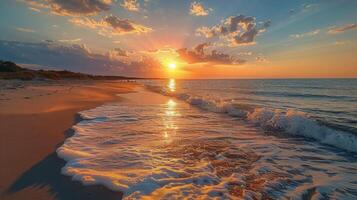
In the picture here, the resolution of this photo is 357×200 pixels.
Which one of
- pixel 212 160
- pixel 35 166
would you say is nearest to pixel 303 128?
pixel 212 160

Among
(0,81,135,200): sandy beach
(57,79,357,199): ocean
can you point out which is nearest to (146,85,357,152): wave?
(57,79,357,199): ocean

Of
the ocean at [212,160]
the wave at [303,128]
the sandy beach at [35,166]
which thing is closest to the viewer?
the sandy beach at [35,166]

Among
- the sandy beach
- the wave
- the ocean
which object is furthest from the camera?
the wave

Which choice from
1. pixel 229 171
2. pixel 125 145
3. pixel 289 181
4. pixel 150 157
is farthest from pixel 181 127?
pixel 289 181

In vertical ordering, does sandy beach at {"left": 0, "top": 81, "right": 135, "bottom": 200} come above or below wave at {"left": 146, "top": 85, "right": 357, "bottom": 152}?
above

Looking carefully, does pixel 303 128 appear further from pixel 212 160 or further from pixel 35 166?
pixel 35 166

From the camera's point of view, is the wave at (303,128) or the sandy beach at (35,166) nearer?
the sandy beach at (35,166)

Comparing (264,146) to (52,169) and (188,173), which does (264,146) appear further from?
(52,169)

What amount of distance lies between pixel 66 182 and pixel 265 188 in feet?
12.5

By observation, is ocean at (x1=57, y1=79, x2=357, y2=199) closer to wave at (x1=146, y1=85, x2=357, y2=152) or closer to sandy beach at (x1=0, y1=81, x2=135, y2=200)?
wave at (x1=146, y1=85, x2=357, y2=152)

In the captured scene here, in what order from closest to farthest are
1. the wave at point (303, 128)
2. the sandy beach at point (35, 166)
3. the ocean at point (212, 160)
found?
the sandy beach at point (35, 166), the ocean at point (212, 160), the wave at point (303, 128)

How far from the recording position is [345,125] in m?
11.8

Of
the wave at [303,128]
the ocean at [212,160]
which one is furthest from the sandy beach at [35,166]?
the wave at [303,128]

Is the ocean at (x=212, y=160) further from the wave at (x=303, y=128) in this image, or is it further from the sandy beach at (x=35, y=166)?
the sandy beach at (x=35, y=166)
